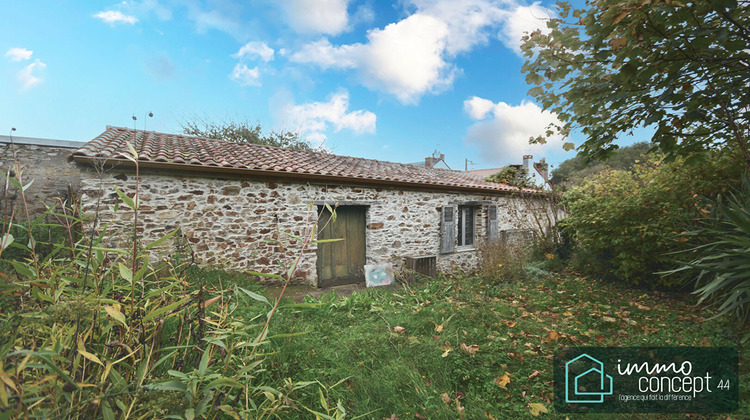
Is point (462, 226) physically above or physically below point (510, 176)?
below

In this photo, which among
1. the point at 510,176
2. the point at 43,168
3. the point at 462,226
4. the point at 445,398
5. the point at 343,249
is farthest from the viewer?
the point at 510,176

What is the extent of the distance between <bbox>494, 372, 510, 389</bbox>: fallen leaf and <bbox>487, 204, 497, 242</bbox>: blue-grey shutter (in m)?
7.67

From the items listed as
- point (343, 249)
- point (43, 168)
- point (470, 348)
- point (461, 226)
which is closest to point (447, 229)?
point (461, 226)

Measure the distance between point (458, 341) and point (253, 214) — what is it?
4.98m

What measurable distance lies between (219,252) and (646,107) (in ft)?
23.6

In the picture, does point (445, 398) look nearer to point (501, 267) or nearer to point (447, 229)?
point (501, 267)

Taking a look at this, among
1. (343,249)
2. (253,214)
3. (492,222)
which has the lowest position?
(343,249)

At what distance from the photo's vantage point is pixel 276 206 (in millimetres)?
6918

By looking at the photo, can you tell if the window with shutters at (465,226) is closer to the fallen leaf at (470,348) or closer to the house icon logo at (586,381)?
the fallen leaf at (470,348)

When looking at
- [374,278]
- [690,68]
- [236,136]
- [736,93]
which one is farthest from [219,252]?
[236,136]

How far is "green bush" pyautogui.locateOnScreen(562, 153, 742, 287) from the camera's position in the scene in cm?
533

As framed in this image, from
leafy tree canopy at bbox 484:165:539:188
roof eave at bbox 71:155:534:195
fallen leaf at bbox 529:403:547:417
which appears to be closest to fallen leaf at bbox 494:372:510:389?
fallen leaf at bbox 529:403:547:417

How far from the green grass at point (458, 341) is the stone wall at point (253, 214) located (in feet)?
6.24

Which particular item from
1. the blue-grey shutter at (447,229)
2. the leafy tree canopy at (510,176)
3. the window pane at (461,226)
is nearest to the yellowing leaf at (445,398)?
the blue-grey shutter at (447,229)
